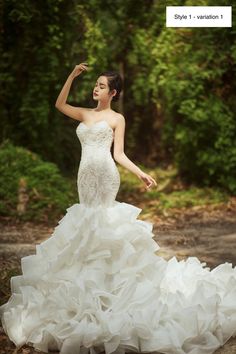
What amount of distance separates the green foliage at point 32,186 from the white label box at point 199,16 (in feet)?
11.1

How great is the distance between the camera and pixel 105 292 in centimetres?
439

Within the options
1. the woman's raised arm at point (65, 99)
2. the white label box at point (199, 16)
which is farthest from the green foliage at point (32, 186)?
the woman's raised arm at point (65, 99)

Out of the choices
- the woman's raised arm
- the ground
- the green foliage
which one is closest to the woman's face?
the woman's raised arm

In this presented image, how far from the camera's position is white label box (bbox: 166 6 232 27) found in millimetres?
10148

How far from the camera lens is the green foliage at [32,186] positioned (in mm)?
9273

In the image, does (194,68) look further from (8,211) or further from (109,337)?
(109,337)

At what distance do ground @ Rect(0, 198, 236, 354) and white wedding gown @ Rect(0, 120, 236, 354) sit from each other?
0.82 meters

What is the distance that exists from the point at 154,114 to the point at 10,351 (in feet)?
42.9

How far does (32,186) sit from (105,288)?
17.6 feet

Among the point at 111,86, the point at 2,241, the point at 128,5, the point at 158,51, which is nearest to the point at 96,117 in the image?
the point at 111,86

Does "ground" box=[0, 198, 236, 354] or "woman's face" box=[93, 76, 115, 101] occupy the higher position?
"woman's face" box=[93, 76, 115, 101]

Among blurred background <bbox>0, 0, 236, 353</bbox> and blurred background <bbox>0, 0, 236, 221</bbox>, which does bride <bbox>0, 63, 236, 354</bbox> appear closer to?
blurred background <bbox>0, 0, 236, 353</bbox>

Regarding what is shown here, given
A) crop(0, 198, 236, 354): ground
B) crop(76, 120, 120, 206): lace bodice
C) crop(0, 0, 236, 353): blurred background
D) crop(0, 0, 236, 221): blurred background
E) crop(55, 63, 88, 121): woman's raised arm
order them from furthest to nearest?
crop(0, 0, 236, 221): blurred background → crop(0, 0, 236, 353): blurred background → crop(0, 198, 236, 354): ground → crop(55, 63, 88, 121): woman's raised arm → crop(76, 120, 120, 206): lace bodice

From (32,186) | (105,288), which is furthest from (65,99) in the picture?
(32,186)
